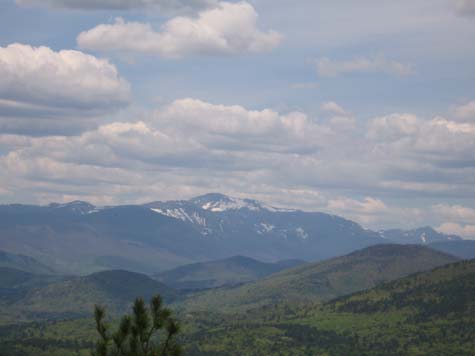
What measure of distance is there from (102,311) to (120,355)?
4051mm

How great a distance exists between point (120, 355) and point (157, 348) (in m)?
3.31

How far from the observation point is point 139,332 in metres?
65.1

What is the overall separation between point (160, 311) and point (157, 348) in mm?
3175

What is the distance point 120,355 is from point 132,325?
291cm

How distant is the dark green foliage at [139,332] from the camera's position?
63750 millimetres

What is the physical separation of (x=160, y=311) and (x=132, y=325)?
8.81 feet

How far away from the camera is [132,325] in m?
65.2

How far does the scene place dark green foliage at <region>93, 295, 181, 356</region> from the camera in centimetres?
6375

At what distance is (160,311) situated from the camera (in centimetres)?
6581

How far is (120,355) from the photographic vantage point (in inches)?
2498

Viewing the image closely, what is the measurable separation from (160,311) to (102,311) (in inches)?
198

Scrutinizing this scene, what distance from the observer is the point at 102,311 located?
64438 mm

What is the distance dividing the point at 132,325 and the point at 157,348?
294 centimetres
